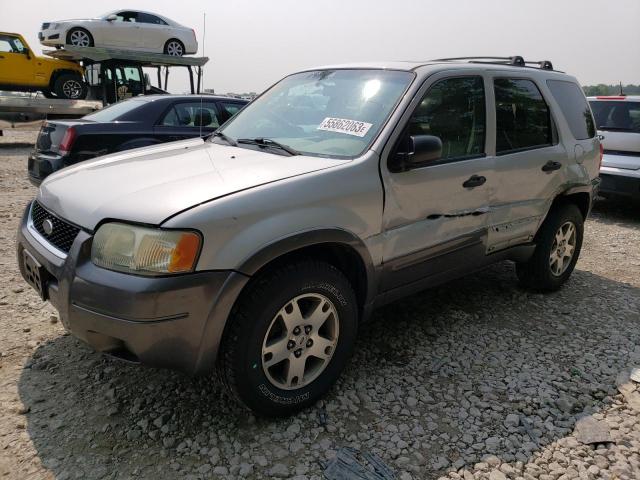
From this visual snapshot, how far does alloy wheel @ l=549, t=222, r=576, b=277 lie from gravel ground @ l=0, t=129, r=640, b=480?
0.55 m

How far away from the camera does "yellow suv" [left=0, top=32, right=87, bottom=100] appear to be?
15.1 meters

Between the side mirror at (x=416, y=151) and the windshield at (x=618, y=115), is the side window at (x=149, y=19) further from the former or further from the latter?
the side mirror at (x=416, y=151)

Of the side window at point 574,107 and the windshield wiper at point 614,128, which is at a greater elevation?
the side window at point 574,107

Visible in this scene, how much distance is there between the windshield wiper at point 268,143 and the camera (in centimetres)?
285

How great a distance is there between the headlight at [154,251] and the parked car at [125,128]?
3.73 meters

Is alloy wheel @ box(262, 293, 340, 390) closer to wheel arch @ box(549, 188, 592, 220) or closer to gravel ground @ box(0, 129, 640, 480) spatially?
gravel ground @ box(0, 129, 640, 480)

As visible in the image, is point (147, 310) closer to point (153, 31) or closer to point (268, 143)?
point (268, 143)

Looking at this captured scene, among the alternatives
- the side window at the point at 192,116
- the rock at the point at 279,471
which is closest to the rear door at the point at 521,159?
the rock at the point at 279,471

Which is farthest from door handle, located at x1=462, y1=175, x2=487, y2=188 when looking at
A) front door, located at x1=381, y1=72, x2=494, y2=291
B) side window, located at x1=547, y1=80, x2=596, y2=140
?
side window, located at x1=547, y1=80, x2=596, y2=140

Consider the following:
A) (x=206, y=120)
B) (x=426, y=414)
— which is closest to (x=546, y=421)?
(x=426, y=414)

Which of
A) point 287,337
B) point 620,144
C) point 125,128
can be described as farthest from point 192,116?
point 620,144

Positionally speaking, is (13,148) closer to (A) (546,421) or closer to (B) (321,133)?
(B) (321,133)

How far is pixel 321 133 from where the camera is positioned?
2.96 meters

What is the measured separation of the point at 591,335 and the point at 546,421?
1.30 m
